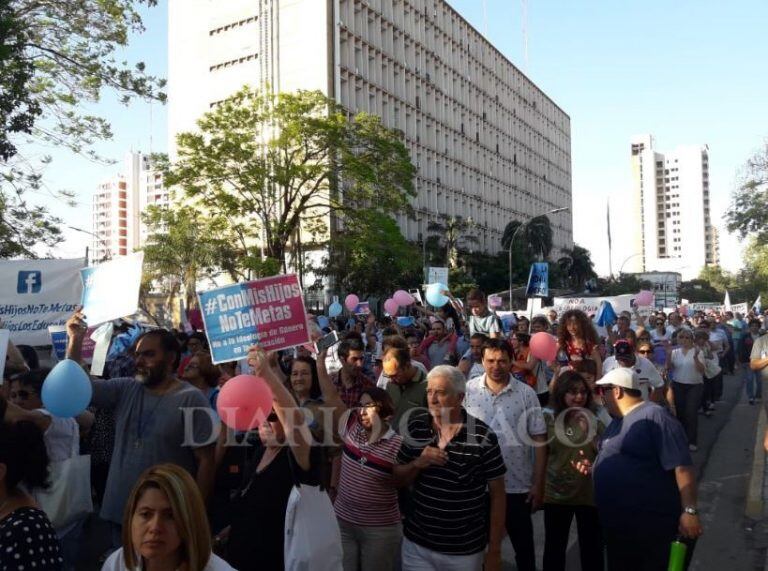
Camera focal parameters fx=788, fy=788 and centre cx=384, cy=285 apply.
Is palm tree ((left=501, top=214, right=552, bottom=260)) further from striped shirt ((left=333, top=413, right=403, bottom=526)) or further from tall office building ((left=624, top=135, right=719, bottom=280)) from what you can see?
tall office building ((left=624, top=135, right=719, bottom=280))

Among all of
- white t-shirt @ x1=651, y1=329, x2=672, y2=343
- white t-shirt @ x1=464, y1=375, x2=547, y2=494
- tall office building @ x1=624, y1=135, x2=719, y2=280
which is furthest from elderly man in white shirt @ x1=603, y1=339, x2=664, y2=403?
tall office building @ x1=624, y1=135, x2=719, y2=280

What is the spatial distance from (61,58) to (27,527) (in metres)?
14.4

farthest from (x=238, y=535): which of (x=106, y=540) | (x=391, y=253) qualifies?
(x=391, y=253)

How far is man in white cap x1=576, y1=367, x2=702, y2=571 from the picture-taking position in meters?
4.28

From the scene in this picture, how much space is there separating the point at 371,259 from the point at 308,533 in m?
33.2

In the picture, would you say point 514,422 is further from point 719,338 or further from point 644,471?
point 719,338

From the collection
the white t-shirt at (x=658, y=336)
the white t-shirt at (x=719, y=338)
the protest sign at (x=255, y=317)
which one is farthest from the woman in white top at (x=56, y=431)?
the white t-shirt at (x=719, y=338)

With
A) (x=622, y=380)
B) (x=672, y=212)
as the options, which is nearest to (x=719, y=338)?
(x=622, y=380)

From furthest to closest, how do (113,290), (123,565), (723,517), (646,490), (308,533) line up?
(723,517)
(113,290)
(646,490)
(308,533)
(123,565)

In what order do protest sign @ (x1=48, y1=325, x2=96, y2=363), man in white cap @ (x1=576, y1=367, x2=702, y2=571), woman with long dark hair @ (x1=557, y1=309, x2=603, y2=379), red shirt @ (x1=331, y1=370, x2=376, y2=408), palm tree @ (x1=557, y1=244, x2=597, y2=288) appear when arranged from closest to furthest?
man in white cap @ (x1=576, y1=367, x2=702, y2=571) → red shirt @ (x1=331, y1=370, x2=376, y2=408) → woman with long dark hair @ (x1=557, y1=309, x2=603, y2=379) → protest sign @ (x1=48, y1=325, x2=96, y2=363) → palm tree @ (x1=557, y1=244, x2=597, y2=288)

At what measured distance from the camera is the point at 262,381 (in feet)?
14.0

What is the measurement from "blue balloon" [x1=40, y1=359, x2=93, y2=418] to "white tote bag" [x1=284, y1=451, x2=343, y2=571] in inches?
46.8

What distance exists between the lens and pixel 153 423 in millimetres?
4445

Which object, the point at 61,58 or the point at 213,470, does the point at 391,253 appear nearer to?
the point at 61,58
